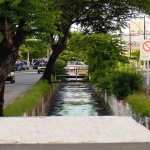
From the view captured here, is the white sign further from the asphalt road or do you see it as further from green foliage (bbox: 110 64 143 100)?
the asphalt road

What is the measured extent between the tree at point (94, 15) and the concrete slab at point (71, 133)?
2328cm

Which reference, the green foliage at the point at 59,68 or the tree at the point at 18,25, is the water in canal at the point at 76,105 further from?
the tree at the point at 18,25

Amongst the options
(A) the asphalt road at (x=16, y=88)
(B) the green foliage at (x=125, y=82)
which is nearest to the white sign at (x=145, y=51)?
(B) the green foliage at (x=125, y=82)

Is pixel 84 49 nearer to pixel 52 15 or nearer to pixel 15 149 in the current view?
pixel 52 15

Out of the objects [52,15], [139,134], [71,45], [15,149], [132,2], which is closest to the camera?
[15,149]

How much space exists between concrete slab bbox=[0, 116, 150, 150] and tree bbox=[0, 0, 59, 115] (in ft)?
11.9

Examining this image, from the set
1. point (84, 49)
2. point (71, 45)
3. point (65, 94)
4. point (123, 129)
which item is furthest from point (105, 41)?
point (123, 129)

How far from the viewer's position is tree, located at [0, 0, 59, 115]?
42.5 ft

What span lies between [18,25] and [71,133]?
609cm

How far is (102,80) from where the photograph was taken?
1068 inches

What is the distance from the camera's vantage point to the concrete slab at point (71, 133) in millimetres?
8312

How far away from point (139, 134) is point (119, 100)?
41.3ft

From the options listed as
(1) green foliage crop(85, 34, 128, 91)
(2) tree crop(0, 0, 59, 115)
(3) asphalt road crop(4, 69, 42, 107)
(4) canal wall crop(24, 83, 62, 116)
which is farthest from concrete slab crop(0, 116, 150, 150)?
(1) green foliage crop(85, 34, 128, 91)

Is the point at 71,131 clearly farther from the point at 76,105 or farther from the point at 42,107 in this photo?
the point at 76,105
